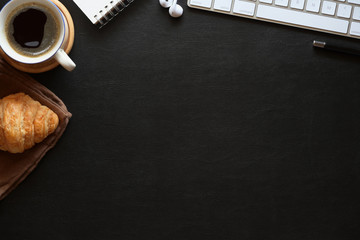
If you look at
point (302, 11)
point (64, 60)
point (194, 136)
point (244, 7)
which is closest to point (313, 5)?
point (302, 11)

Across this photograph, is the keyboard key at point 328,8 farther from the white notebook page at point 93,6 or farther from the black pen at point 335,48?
the white notebook page at point 93,6

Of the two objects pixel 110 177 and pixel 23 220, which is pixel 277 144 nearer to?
pixel 110 177

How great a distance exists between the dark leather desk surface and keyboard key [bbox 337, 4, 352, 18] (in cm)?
4

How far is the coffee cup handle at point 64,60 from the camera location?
703mm

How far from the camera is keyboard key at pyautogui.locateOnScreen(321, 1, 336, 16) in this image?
797mm

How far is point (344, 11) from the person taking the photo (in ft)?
2.62

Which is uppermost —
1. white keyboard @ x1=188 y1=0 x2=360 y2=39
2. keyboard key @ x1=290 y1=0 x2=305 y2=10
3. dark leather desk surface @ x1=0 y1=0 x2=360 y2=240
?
keyboard key @ x1=290 y1=0 x2=305 y2=10

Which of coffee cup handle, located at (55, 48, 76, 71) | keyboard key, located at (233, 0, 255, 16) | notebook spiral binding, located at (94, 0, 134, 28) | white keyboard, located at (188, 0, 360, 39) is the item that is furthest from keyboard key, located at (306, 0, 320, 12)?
coffee cup handle, located at (55, 48, 76, 71)

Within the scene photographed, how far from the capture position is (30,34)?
748 mm

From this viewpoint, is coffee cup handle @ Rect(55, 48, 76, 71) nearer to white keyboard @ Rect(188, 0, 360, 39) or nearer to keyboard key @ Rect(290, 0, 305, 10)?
white keyboard @ Rect(188, 0, 360, 39)

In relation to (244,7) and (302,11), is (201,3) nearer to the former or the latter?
(244,7)

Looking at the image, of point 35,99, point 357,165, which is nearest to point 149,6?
point 35,99

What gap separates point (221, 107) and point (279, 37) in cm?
17

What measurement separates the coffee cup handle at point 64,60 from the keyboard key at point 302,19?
346mm
